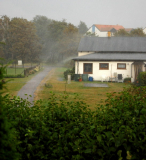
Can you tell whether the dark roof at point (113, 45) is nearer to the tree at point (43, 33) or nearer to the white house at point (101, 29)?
the tree at point (43, 33)

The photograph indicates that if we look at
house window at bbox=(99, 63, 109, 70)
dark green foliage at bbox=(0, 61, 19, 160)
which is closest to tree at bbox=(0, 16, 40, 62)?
house window at bbox=(99, 63, 109, 70)

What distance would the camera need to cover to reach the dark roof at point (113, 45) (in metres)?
33.4

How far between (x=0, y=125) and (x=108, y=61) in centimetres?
2715

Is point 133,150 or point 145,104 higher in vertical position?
point 145,104

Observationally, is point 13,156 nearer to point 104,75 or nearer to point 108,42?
point 104,75

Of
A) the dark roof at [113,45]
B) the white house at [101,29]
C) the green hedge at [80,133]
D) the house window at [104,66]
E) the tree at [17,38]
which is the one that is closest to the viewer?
the green hedge at [80,133]

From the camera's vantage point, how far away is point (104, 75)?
28.9 metres

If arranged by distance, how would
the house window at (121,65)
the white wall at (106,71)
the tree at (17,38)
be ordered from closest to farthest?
the white wall at (106,71) → the house window at (121,65) → the tree at (17,38)

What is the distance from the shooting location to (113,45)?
34.4m

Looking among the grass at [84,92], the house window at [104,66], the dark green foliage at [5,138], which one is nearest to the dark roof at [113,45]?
the house window at [104,66]

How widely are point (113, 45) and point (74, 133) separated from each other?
30954mm

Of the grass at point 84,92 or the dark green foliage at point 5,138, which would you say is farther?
the grass at point 84,92

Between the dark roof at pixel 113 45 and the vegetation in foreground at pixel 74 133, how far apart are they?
93.4 feet

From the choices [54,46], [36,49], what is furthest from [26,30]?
[54,46]
